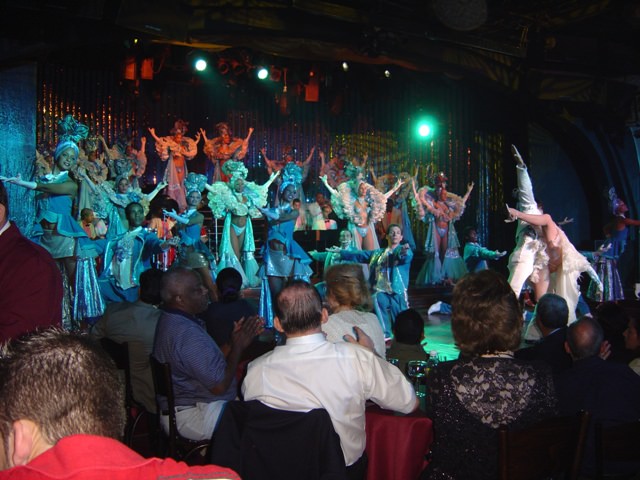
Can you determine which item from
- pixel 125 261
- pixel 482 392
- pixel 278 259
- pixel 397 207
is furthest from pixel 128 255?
pixel 482 392

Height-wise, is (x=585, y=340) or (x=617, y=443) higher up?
(x=585, y=340)

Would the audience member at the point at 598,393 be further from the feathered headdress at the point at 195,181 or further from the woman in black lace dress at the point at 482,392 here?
the feathered headdress at the point at 195,181

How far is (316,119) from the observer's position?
12.6 metres

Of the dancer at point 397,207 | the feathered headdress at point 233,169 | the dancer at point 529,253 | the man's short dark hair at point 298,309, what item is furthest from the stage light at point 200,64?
the man's short dark hair at point 298,309

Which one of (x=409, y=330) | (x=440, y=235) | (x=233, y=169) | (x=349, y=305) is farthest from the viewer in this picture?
(x=440, y=235)

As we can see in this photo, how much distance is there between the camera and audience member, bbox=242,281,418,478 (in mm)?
2078

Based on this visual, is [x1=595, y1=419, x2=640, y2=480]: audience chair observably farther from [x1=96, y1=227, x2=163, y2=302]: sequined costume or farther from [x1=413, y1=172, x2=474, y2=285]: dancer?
[x1=413, y1=172, x2=474, y2=285]: dancer

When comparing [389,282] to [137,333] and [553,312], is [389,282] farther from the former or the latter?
[137,333]

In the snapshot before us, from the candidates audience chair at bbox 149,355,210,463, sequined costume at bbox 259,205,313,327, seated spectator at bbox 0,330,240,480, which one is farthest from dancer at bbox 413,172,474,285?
seated spectator at bbox 0,330,240,480

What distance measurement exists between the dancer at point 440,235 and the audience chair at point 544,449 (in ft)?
28.8

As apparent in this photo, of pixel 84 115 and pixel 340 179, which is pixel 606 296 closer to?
pixel 340 179

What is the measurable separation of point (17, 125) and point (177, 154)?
2.64 m

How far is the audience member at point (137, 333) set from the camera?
3393 millimetres

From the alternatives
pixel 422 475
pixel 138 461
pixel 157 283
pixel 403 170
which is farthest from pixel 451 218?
pixel 138 461
